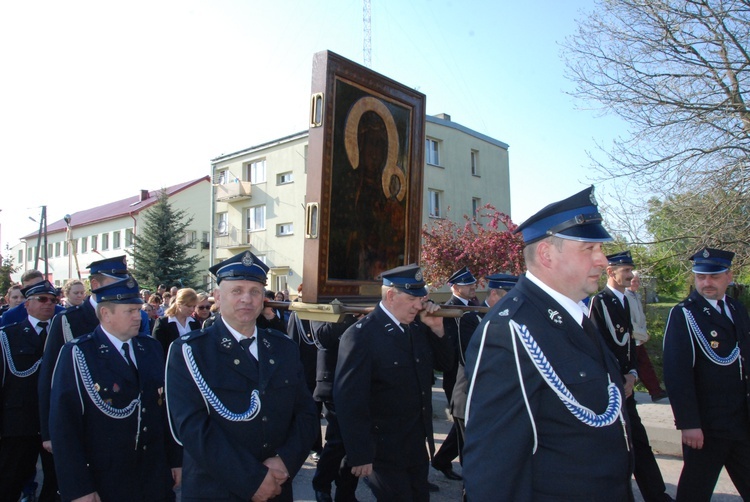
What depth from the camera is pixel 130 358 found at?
149 inches

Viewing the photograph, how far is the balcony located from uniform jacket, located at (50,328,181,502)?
2811 centimetres

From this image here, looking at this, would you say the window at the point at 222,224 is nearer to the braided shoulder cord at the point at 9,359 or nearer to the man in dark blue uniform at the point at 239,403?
the braided shoulder cord at the point at 9,359

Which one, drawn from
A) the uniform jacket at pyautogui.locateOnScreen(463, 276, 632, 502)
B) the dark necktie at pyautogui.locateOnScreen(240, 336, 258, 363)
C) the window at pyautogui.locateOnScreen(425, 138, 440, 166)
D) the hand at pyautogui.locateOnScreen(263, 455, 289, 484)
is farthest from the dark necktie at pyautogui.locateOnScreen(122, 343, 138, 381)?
the window at pyautogui.locateOnScreen(425, 138, 440, 166)

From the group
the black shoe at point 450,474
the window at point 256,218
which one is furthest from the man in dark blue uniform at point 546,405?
the window at point 256,218

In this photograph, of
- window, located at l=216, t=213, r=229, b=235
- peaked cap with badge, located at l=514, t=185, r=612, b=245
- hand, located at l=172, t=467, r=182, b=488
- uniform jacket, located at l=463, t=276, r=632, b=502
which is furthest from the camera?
window, located at l=216, t=213, r=229, b=235

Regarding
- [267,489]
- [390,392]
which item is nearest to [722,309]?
[390,392]

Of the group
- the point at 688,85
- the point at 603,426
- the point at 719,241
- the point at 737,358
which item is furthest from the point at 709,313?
the point at 688,85

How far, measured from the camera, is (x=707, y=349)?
4500 millimetres

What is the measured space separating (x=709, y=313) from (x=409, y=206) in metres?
3.37

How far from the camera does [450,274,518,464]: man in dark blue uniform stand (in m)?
5.41

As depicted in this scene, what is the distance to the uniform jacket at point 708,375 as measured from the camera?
14.3ft

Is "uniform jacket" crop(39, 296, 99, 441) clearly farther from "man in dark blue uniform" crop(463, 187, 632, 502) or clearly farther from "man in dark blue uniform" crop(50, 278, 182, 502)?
"man in dark blue uniform" crop(463, 187, 632, 502)

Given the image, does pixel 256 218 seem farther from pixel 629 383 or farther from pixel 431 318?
pixel 431 318

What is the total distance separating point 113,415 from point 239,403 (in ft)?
3.43
